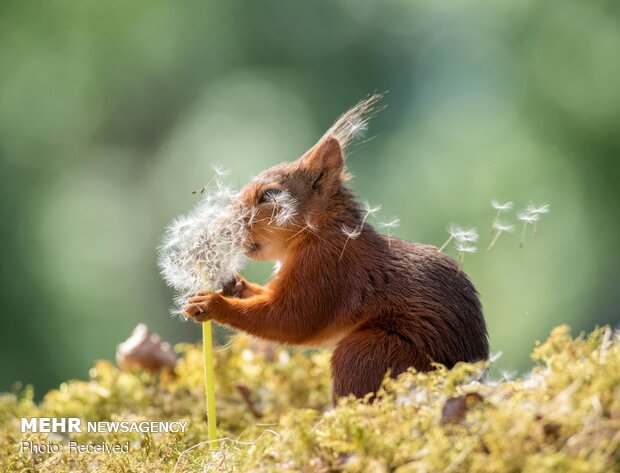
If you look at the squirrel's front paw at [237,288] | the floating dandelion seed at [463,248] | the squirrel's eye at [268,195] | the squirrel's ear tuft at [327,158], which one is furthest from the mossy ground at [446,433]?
the squirrel's ear tuft at [327,158]

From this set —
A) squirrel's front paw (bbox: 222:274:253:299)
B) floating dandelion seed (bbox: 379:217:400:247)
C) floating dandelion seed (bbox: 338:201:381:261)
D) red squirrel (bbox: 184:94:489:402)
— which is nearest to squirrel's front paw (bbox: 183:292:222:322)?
red squirrel (bbox: 184:94:489:402)

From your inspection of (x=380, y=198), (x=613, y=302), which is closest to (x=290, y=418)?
(x=380, y=198)

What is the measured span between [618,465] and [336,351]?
0.99 metres

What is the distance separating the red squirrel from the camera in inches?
74.2

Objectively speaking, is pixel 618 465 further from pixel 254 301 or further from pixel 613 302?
pixel 613 302

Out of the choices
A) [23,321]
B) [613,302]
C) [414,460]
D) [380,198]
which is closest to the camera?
[414,460]

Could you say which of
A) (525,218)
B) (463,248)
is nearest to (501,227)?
(525,218)

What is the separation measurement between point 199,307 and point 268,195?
0.42 m

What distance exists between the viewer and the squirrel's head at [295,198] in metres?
2.18

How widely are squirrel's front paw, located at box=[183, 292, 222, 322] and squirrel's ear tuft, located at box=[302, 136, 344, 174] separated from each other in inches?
19.4

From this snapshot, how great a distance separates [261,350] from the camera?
9.48 feet

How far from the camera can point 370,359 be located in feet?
6.01

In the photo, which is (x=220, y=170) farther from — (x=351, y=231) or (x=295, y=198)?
(x=351, y=231)

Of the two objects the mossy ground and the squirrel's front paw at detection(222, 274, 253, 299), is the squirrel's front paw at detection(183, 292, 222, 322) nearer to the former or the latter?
the squirrel's front paw at detection(222, 274, 253, 299)
